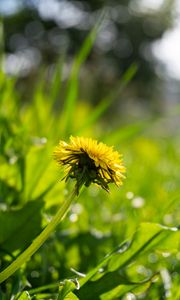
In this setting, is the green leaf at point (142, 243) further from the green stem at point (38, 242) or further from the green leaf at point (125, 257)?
the green stem at point (38, 242)

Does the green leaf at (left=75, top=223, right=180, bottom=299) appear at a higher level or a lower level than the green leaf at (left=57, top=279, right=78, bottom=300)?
higher

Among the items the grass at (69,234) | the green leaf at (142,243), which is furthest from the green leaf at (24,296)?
the green leaf at (142,243)

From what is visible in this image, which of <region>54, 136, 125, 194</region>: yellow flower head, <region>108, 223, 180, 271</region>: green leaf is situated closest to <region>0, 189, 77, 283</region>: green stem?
<region>54, 136, 125, 194</region>: yellow flower head

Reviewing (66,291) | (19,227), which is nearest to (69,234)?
(19,227)

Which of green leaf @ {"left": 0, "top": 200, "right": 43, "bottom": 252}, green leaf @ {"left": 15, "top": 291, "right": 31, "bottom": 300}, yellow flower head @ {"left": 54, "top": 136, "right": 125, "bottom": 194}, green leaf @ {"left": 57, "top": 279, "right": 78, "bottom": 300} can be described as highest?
green leaf @ {"left": 0, "top": 200, "right": 43, "bottom": 252}

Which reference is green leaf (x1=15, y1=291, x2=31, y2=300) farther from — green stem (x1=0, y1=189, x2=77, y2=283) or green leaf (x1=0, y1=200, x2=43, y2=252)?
green leaf (x1=0, y1=200, x2=43, y2=252)

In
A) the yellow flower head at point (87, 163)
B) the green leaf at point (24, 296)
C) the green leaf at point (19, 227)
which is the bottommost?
the green leaf at point (24, 296)
